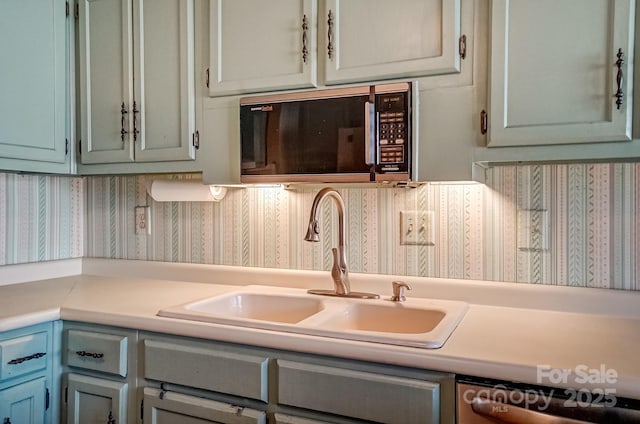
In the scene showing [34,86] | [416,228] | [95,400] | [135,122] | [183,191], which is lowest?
[95,400]

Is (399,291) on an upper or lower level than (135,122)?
lower

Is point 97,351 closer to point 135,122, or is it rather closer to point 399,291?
point 135,122

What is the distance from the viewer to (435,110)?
4.56ft

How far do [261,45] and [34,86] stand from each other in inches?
36.9

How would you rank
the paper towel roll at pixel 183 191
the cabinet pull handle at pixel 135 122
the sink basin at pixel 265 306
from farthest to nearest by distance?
the paper towel roll at pixel 183 191
the cabinet pull handle at pixel 135 122
the sink basin at pixel 265 306

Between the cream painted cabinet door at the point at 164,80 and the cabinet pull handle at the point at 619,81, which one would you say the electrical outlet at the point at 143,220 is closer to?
the cream painted cabinet door at the point at 164,80

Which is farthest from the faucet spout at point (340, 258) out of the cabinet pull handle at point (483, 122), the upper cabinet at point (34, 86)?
the upper cabinet at point (34, 86)

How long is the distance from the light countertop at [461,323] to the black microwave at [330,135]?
0.48 meters

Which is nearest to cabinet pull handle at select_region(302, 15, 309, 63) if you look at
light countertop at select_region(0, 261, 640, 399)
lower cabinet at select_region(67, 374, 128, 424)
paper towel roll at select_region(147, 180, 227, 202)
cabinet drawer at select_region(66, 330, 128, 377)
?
paper towel roll at select_region(147, 180, 227, 202)

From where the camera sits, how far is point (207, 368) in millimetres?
1325

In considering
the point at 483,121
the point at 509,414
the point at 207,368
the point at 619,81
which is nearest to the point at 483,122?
the point at 483,121

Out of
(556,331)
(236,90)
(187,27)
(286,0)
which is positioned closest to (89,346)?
(236,90)

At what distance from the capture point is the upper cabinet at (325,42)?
1.37 meters

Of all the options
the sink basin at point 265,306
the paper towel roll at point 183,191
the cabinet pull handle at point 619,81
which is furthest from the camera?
the paper towel roll at point 183,191
